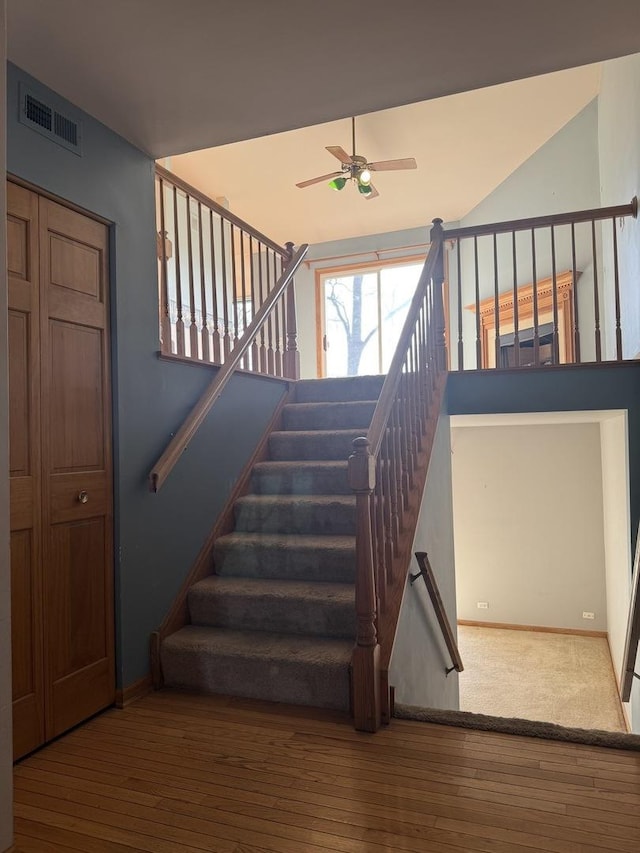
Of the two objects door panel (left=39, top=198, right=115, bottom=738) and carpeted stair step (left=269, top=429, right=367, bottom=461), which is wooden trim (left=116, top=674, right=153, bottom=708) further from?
carpeted stair step (left=269, top=429, right=367, bottom=461)

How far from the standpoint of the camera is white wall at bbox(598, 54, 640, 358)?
369 centimetres

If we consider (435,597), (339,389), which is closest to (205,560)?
(435,597)

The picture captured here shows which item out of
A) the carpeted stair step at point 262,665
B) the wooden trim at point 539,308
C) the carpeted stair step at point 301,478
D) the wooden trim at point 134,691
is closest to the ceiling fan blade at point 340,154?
the wooden trim at point 539,308

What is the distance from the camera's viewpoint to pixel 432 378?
387 centimetres

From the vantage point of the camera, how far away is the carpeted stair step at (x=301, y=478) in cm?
360

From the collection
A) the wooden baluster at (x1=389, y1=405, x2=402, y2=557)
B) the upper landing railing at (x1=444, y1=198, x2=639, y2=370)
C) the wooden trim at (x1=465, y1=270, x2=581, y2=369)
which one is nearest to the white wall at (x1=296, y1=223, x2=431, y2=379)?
the upper landing railing at (x1=444, y1=198, x2=639, y2=370)

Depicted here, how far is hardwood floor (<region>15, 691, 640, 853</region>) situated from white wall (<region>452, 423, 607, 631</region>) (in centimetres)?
517

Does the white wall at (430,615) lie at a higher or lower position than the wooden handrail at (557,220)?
lower

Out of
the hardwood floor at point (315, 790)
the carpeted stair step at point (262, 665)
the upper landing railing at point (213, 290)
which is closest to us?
the hardwood floor at point (315, 790)

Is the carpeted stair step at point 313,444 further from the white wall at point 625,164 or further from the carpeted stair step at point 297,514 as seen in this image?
the white wall at point 625,164

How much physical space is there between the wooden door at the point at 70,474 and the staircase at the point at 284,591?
0.46 metres

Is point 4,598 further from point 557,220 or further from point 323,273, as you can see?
point 323,273

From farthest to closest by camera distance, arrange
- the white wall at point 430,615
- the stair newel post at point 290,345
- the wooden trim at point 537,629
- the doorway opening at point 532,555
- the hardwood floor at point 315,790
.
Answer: the wooden trim at point 537,629
the doorway opening at point 532,555
the stair newel post at point 290,345
the white wall at point 430,615
the hardwood floor at point 315,790

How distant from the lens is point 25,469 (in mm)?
2238
